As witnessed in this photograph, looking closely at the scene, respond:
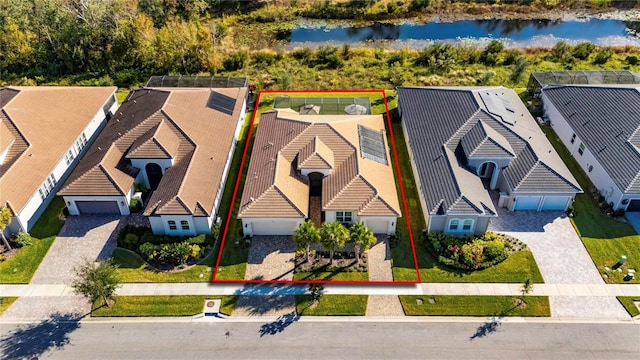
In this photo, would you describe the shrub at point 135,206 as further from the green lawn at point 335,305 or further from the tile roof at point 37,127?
the green lawn at point 335,305

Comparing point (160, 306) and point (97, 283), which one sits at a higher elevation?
point (97, 283)

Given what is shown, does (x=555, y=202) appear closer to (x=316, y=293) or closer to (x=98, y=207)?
(x=316, y=293)

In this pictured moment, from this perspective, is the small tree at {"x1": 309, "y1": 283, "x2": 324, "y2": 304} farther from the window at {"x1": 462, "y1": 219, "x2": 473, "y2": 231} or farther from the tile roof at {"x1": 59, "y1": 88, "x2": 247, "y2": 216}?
the window at {"x1": 462, "y1": 219, "x2": 473, "y2": 231}

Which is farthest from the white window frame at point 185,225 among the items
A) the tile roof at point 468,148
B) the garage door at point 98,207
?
the tile roof at point 468,148

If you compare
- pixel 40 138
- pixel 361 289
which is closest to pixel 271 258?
pixel 361 289

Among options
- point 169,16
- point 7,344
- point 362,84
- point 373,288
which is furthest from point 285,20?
point 7,344

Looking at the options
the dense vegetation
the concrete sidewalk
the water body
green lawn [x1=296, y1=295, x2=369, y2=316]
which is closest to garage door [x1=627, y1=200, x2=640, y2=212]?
the concrete sidewalk
